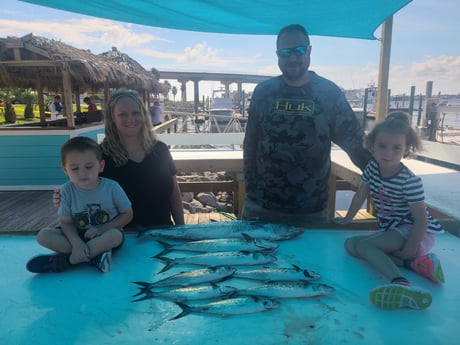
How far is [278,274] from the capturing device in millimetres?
1661

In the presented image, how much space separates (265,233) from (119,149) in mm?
1219

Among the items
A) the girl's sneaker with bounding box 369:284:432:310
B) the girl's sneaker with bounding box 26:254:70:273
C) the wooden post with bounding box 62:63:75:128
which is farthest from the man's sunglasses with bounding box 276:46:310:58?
the wooden post with bounding box 62:63:75:128

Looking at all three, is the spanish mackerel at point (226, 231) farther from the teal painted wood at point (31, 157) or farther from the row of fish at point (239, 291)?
the teal painted wood at point (31, 157)

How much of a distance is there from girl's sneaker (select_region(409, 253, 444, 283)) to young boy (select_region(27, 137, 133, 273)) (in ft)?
5.24

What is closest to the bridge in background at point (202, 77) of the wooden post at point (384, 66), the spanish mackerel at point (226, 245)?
the wooden post at point (384, 66)

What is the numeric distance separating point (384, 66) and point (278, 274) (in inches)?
177

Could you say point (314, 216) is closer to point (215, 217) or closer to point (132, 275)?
point (132, 275)

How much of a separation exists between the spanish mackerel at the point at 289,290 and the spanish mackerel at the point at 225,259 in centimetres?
24

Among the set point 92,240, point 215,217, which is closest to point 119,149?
point 92,240

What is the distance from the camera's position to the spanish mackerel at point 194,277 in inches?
63.7

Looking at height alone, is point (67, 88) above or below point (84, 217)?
above

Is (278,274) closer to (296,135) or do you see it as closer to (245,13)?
(296,135)

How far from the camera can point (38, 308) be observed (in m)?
1.45

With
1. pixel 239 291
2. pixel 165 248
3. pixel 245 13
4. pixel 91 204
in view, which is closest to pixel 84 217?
pixel 91 204
